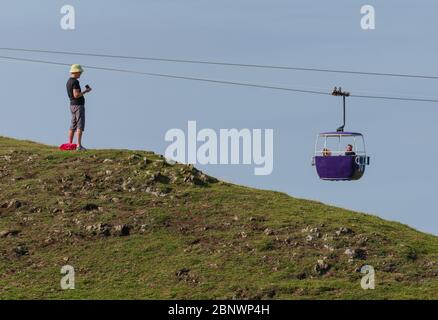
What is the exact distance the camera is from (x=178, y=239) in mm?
39969

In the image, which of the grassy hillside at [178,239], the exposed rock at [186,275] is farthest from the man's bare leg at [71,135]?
the exposed rock at [186,275]

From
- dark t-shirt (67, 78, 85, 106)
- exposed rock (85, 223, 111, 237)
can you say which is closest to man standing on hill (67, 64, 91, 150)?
dark t-shirt (67, 78, 85, 106)

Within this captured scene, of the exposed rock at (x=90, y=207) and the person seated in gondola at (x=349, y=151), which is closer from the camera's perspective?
the exposed rock at (x=90, y=207)

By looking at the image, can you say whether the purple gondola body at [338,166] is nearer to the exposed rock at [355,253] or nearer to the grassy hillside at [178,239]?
the grassy hillside at [178,239]

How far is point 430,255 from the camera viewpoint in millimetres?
39406

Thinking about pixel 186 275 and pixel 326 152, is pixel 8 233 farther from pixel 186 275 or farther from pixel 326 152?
pixel 326 152

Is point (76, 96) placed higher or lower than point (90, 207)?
higher

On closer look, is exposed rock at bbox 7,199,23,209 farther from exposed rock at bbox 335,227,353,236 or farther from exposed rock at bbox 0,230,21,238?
exposed rock at bbox 335,227,353,236

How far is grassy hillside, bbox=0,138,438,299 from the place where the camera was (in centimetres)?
3684

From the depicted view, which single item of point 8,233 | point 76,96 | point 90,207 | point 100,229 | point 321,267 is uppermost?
point 76,96

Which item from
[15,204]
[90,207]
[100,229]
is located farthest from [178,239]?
[15,204]

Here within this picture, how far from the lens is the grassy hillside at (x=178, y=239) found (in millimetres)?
36844
